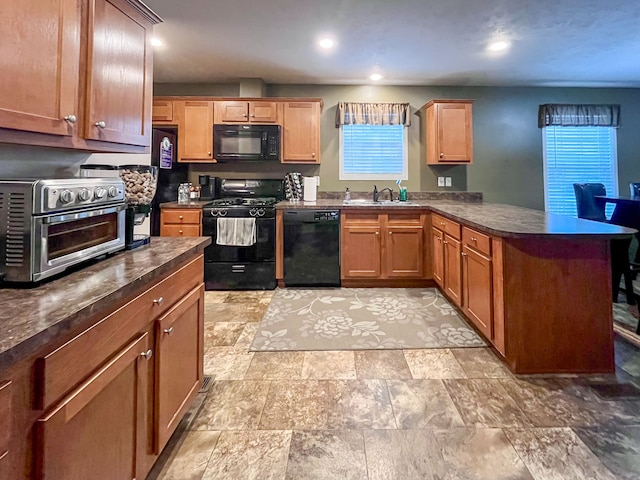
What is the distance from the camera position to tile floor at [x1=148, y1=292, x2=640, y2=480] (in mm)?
1413

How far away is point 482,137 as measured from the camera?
4.71 meters

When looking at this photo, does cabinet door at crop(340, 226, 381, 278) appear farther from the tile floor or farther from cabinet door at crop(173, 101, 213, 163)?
cabinet door at crop(173, 101, 213, 163)

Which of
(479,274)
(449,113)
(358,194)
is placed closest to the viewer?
(479,274)

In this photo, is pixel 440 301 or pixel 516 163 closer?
pixel 440 301

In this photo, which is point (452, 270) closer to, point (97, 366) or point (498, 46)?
point (498, 46)

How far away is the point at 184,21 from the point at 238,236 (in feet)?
6.52

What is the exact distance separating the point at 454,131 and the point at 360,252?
187 centimetres

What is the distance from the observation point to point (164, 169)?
410 cm

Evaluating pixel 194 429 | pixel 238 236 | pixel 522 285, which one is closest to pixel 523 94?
pixel 522 285

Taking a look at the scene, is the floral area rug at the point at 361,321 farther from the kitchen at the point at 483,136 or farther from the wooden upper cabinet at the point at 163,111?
the wooden upper cabinet at the point at 163,111

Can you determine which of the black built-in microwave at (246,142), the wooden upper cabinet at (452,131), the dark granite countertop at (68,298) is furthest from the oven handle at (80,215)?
the wooden upper cabinet at (452,131)

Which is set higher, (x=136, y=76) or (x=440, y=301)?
(x=136, y=76)

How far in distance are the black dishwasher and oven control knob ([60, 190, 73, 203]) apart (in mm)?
2791

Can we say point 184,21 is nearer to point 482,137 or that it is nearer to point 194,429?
point 194,429
